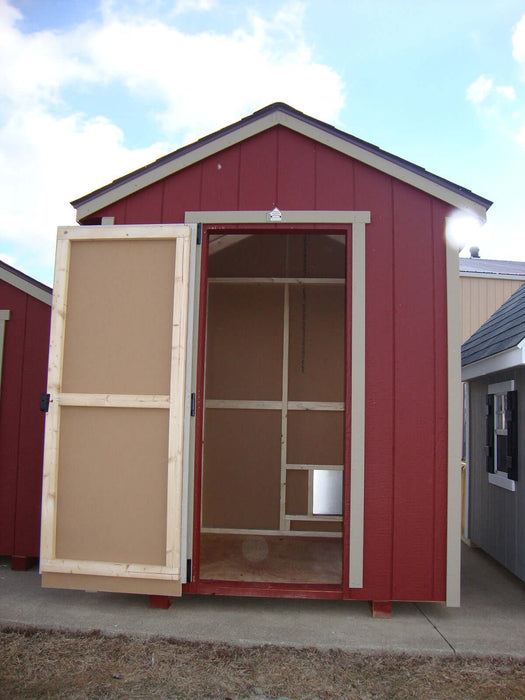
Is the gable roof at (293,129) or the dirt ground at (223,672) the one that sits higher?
the gable roof at (293,129)

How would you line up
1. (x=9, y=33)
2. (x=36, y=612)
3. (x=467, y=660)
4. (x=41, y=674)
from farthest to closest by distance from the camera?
(x=9, y=33) < (x=36, y=612) < (x=467, y=660) < (x=41, y=674)

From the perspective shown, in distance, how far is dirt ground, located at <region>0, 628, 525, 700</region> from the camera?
2609 mm

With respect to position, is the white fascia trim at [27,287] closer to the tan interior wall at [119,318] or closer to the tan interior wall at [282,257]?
the tan interior wall at [119,318]

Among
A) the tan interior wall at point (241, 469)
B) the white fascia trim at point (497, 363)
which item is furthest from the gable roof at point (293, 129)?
the tan interior wall at point (241, 469)

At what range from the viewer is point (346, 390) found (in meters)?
3.55

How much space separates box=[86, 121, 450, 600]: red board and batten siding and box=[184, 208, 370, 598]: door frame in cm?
5

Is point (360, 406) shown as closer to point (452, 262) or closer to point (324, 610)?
point (452, 262)

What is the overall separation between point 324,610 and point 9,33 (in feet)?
18.6

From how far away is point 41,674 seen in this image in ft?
8.96

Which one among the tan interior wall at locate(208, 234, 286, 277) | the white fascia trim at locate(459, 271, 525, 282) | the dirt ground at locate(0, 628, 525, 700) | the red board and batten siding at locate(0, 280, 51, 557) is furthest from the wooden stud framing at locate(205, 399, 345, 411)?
the white fascia trim at locate(459, 271, 525, 282)

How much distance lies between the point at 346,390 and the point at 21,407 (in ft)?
8.14

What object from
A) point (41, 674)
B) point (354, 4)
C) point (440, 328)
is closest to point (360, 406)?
point (440, 328)

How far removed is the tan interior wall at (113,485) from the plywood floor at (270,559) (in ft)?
2.06

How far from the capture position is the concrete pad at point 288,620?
3123 mm
